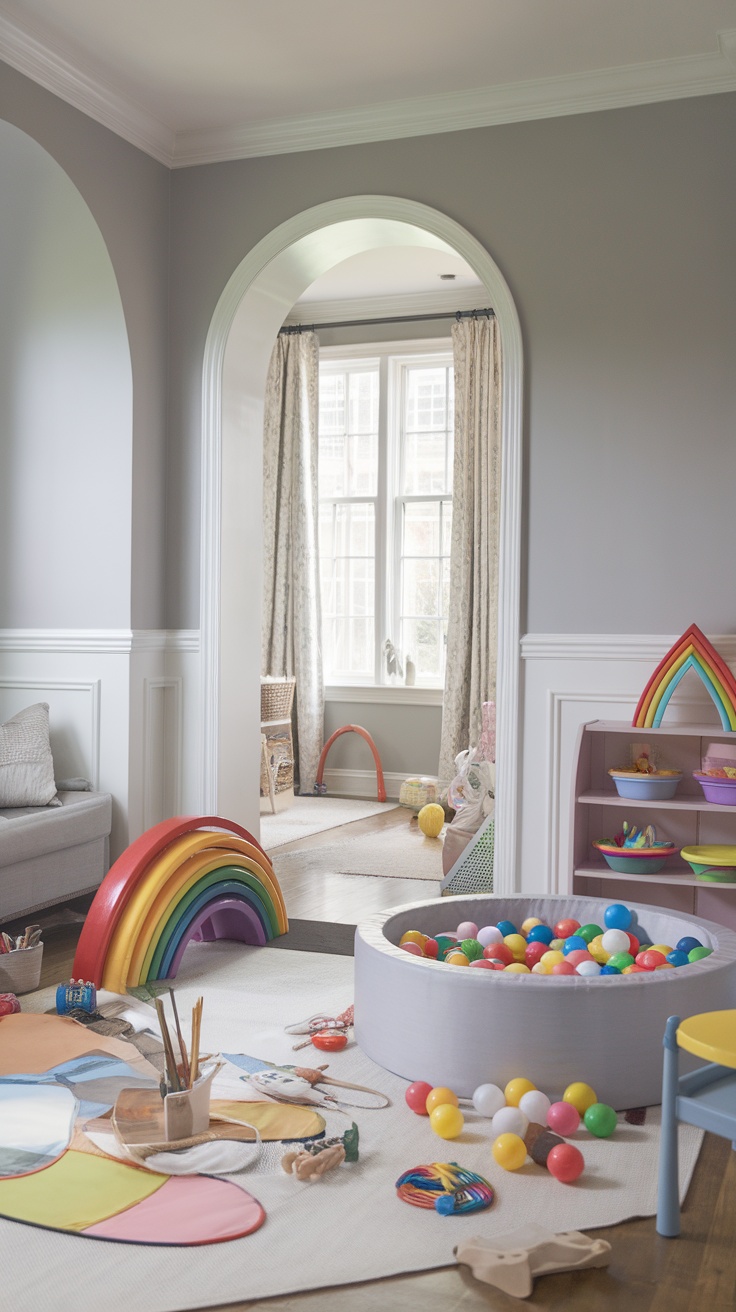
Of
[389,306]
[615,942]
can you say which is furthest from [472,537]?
[615,942]

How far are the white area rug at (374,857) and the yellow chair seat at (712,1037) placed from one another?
10.0ft

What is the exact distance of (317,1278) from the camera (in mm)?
1870

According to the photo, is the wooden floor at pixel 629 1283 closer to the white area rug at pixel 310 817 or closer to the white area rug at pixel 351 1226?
the white area rug at pixel 351 1226

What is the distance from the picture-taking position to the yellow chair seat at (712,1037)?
184 cm

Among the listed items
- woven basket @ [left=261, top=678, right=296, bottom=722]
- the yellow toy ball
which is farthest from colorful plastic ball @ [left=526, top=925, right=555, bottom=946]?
woven basket @ [left=261, top=678, right=296, bottom=722]

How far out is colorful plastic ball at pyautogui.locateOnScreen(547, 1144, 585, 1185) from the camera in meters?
2.19

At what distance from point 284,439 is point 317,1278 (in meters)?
6.34

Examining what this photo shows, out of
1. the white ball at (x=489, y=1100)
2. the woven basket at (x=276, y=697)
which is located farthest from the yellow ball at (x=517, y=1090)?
the woven basket at (x=276, y=697)

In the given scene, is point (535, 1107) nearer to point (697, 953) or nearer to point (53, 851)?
point (697, 953)

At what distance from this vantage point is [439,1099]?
2.47 metres

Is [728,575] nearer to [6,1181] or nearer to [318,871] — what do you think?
[318,871]

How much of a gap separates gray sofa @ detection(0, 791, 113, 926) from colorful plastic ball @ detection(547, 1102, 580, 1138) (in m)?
2.11

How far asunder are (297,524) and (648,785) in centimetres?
447

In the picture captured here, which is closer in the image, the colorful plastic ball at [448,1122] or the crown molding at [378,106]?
the colorful plastic ball at [448,1122]
